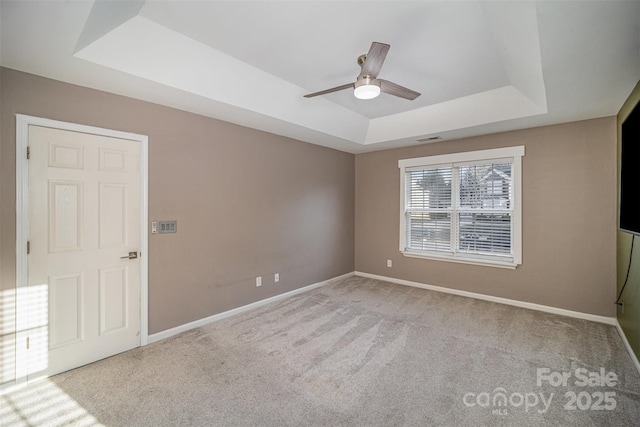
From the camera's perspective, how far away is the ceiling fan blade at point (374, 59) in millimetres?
1962

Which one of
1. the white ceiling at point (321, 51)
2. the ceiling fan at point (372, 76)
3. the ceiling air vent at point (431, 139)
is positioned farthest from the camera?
the ceiling air vent at point (431, 139)

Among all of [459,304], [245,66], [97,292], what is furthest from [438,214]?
[97,292]

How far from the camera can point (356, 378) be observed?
7.66 feet

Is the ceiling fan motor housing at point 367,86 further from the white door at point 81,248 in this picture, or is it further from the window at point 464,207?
the window at point 464,207

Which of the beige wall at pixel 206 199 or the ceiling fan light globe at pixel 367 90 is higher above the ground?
the ceiling fan light globe at pixel 367 90

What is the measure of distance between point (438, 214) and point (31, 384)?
16.9 ft

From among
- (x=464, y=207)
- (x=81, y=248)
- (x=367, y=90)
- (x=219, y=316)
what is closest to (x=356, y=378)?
(x=219, y=316)

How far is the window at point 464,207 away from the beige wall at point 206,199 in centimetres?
160

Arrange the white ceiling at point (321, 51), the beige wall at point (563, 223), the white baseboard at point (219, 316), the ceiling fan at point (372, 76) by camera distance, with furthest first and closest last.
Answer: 1. the beige wall at point (563, 223)
2. the white baseboard at point (219, 316)
3. the ceiling fan at point (372, 76)
4. the white ceiling at point (321, 51)

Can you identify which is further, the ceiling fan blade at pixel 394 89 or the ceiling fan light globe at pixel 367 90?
the ceiling fan blade at pixel 394 89

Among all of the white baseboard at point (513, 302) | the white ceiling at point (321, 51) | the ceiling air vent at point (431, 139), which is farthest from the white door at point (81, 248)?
the white baseboard at point (513, 302)

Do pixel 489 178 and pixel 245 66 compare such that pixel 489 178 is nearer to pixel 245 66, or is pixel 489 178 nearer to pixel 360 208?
pixel 360 208

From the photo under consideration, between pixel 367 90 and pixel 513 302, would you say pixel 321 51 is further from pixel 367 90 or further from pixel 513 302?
pixel 513 302

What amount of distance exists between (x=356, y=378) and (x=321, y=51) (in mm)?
2856
